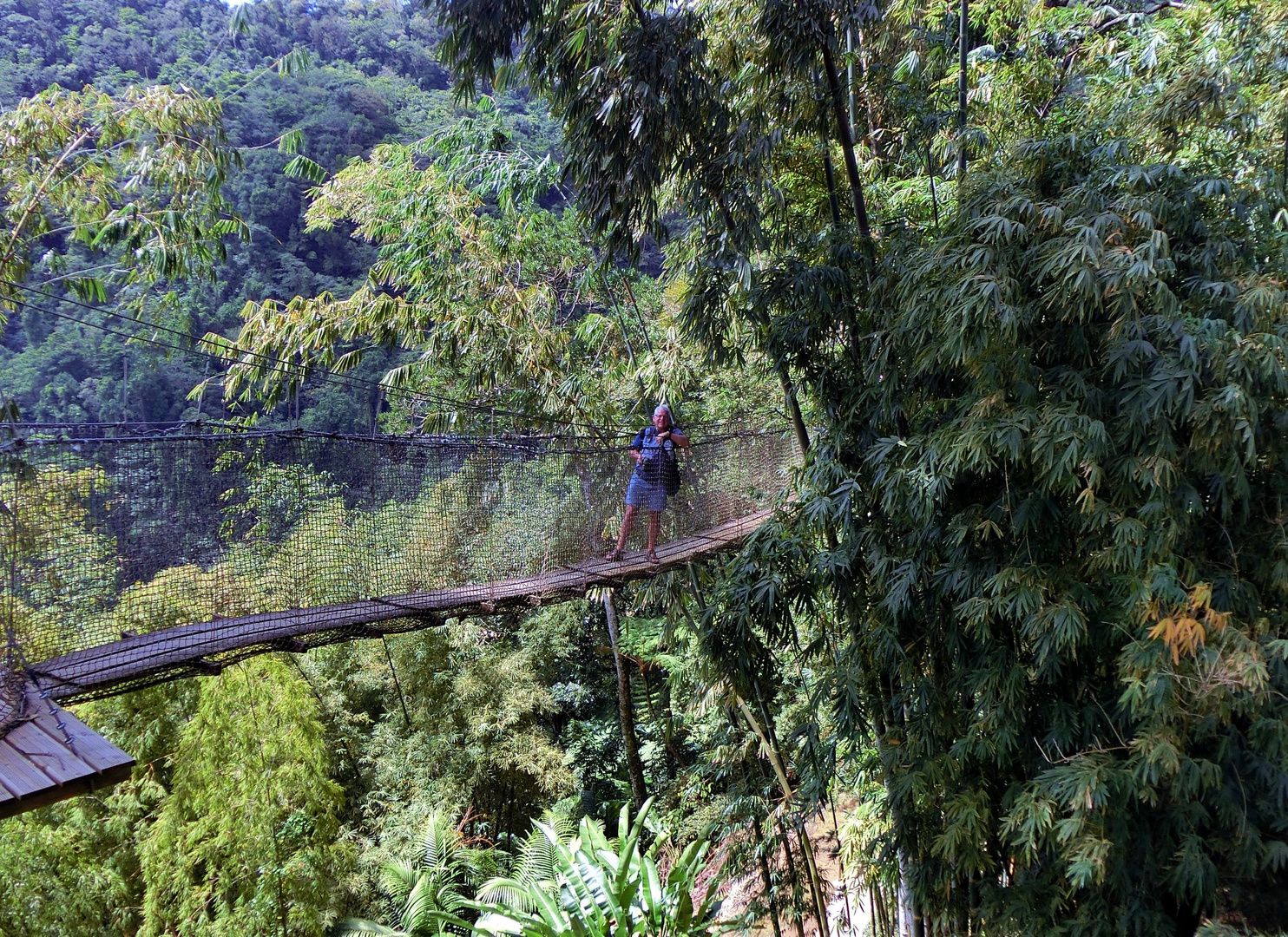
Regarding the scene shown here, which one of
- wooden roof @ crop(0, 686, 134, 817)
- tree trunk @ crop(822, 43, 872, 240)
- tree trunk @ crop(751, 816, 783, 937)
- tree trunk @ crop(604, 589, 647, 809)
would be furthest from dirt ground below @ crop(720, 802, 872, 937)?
wooden roof @ crop(0, 686, 134, 817)

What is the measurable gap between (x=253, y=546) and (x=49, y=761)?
1069 millimetres

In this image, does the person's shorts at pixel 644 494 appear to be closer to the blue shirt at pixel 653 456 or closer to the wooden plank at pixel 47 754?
the blue shirt at pixel 653 456

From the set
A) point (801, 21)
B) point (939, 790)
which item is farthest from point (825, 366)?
point (939, 790)

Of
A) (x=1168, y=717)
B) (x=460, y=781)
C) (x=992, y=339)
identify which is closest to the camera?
(x=1168, y=717)

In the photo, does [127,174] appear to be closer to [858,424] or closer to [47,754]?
[47,754]

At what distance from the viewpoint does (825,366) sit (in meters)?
2.49

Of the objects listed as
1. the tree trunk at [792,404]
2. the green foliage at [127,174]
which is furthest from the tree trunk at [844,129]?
the green foliage at [127,174]

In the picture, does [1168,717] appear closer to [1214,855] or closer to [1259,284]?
[1214,855]

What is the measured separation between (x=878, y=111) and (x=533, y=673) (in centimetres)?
408

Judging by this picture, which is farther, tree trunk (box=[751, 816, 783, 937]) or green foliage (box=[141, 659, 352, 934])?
green foliage (box=[141, 659, 352, 934])

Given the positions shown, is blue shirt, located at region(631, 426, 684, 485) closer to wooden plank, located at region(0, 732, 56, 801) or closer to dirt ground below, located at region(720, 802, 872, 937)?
dirt ground below, located at region(720, 802, 872, 937)

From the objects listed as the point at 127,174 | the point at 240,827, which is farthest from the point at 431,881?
the point at 127,174

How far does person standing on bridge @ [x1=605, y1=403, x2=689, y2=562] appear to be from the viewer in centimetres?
317

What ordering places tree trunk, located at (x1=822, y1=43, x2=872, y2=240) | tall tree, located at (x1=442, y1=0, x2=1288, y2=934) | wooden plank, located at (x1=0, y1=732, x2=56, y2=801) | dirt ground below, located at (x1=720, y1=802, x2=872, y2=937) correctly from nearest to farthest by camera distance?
1. wooden plank, located at (x1=0, y1=732, x2=56, y2=801)
2. tall tree, located at (x1=442, y1=0, x2=1288, y2=934)
3. tree trunk, located at (x1=822, y1=43, x2=872, y2=240)
4. dirt ground below, located at (x1=720, y1=802, x2=872, y2=937)
